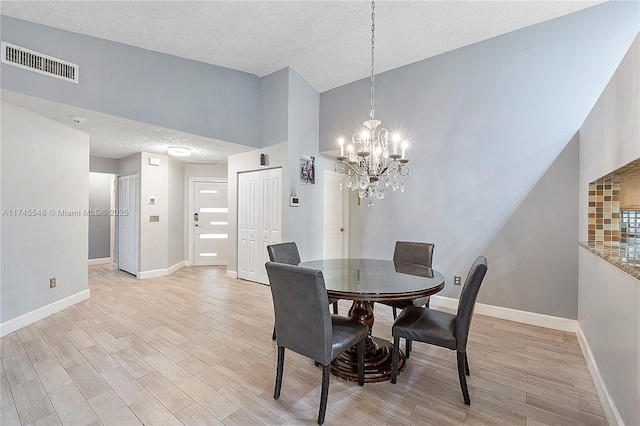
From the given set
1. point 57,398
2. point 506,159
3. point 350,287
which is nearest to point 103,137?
point 57,398

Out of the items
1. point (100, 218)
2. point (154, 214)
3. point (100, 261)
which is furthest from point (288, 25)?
point (100, 261)

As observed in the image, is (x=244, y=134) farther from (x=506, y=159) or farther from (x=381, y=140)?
(x=506, y=159)

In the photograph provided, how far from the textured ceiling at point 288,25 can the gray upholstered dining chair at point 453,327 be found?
9.08ft

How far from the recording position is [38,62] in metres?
2.81

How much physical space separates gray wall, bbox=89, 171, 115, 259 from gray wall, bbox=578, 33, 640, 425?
796 centimetres

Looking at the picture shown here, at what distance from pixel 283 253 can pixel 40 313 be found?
9.50 feet

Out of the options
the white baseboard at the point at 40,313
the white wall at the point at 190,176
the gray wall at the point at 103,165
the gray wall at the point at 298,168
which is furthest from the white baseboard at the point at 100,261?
the gray wall at the point at 298,168

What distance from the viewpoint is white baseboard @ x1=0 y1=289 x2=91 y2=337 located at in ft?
9.47

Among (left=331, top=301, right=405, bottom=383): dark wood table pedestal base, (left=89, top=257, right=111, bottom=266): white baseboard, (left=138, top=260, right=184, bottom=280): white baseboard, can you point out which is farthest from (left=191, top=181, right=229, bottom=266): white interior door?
(left=331, top=301, right=405, bottom=383): dark wood table pedestal base

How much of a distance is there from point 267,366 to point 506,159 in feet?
11.0

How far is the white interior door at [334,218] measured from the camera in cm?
515

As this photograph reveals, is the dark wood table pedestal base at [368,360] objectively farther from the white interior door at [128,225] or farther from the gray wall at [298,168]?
the white interior door at [128,225]

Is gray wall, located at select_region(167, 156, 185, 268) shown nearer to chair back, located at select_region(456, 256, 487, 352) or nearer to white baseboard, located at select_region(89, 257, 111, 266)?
white baseboard, located at select_region(89, 257, 111, 266)

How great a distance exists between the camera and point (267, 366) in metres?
2.30
